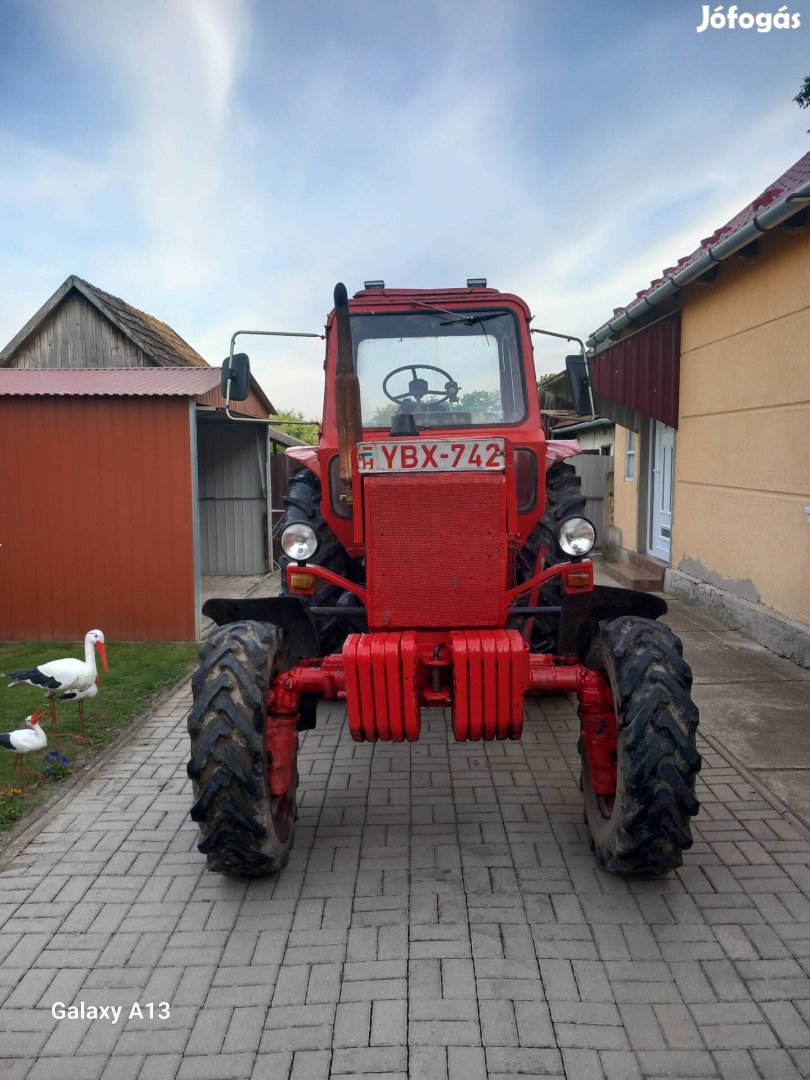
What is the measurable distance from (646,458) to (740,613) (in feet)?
14.0

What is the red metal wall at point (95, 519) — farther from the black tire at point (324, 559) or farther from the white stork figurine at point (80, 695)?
the black tire at point (324, 559)

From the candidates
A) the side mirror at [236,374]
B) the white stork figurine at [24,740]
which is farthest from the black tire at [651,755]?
the white stork figurine at [24,740]

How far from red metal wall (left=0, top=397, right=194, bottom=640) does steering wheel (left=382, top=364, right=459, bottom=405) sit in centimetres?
362

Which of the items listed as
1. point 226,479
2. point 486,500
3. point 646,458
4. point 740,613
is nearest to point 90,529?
point 226,479

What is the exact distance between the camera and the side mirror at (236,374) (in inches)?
166

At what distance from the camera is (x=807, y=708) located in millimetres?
5391

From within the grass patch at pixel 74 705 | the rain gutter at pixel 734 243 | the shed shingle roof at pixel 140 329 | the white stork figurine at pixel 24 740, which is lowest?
the grass patch at pixel 74 705

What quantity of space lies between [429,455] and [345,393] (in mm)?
439

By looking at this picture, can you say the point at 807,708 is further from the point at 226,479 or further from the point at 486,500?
the point at 226,479

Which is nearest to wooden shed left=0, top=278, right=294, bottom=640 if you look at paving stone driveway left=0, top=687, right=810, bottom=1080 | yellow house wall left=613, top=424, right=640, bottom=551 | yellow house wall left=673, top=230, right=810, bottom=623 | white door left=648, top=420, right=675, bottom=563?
paving stone driveway left=0, top=687, right=810, bottom=1080

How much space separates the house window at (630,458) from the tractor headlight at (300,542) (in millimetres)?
8834

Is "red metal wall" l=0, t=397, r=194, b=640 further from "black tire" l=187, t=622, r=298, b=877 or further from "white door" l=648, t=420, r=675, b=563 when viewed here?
"white door" l=648, t=420, r=675, b=563

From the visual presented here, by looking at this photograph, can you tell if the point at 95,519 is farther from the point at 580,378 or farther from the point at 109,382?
the point at 580,378

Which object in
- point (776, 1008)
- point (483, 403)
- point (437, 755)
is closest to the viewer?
point (776, 1008)
